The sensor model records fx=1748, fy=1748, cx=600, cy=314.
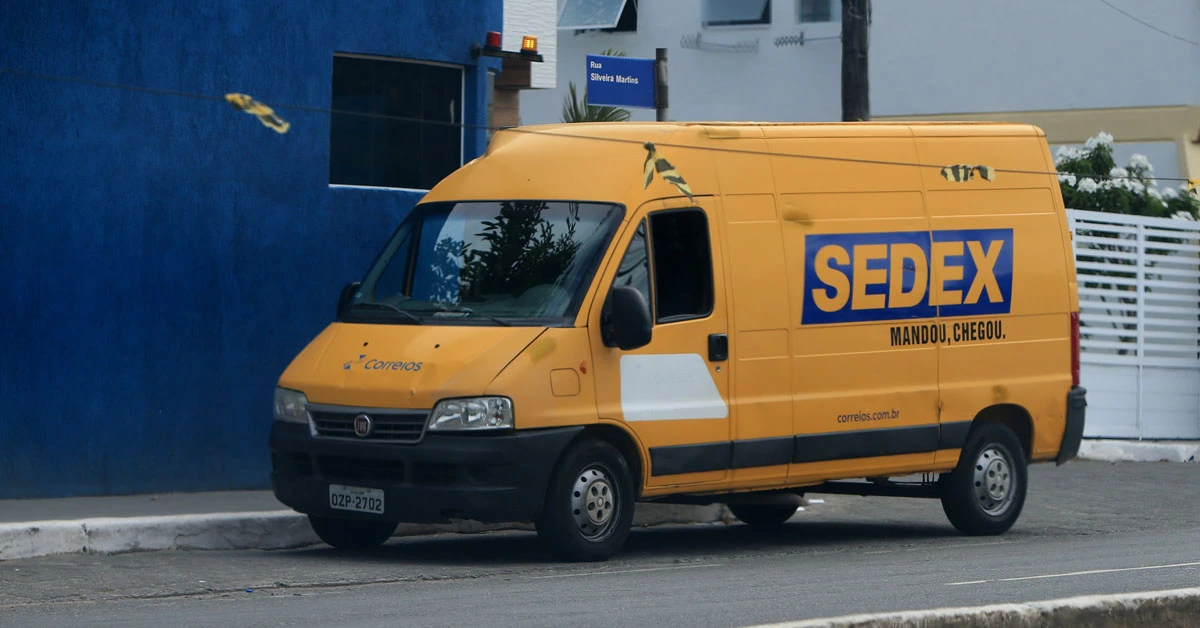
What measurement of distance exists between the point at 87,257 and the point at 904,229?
5.52 metres

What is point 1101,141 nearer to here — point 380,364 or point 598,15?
point 598,15

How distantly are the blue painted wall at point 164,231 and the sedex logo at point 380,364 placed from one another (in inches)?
108

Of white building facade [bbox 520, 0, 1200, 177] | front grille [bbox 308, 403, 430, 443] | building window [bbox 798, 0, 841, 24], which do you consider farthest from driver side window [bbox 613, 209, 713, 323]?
building window [bbox 798, 0, 841, 24]

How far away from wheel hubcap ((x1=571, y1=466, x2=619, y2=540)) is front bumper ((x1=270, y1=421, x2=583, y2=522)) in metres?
0.25

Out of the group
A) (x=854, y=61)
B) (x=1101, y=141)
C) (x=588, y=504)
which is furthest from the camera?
(x=1101, y=141)

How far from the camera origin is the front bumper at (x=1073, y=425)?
12477 mm

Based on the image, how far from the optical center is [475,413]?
377 inches

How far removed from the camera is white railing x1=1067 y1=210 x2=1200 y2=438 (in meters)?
19.1

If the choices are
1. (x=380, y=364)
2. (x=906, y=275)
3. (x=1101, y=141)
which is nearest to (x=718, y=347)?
(x=906, y=275)

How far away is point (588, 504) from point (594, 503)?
0.05 meters

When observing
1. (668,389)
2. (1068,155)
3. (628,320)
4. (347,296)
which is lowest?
(668,389)

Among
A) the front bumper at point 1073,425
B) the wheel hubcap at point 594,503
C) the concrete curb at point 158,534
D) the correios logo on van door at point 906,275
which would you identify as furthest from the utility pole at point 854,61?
the concrete curb at point 158,534

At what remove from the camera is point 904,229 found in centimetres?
1163

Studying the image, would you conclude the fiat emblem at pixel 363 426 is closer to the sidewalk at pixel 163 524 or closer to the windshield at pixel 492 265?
the windshield at pixel 492 265
